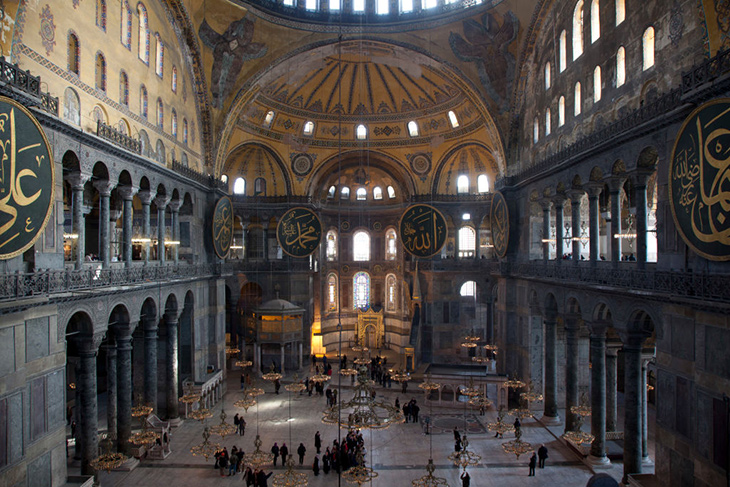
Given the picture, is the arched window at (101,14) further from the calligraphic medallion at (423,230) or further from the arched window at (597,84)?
the arched window at (597,84)

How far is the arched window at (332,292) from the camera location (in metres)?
29.7

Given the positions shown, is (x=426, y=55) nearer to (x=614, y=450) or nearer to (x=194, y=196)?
(x=194, y=196)

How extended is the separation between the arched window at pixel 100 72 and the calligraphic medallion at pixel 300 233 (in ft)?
23.3

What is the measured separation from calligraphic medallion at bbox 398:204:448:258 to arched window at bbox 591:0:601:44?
688cm

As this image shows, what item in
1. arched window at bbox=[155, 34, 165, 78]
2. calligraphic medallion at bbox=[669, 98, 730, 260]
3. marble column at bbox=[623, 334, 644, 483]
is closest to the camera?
calligraphic medallion at bbox=[669, 98, 730, 260]

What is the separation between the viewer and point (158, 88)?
52.5 ft

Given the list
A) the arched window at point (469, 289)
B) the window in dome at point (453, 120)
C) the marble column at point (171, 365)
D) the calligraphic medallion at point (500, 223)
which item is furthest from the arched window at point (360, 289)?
the marble column at point (171, 365)

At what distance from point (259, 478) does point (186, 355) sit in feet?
27.6

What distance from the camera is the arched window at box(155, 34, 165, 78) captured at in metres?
15.9

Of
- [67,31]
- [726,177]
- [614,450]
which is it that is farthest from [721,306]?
[67,31]

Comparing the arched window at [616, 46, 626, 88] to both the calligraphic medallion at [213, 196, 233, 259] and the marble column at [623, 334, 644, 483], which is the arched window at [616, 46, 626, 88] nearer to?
the marble column at [623, 334, 644, 483]

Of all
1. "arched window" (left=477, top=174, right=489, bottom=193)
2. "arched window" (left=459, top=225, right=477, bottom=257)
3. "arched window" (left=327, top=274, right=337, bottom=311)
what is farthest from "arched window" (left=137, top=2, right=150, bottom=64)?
"arched window" (left=459, top=225, right=477, bottom=257)

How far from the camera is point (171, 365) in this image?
56.0 feet

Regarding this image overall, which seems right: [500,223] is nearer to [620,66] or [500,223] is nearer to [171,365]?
[620,66]
